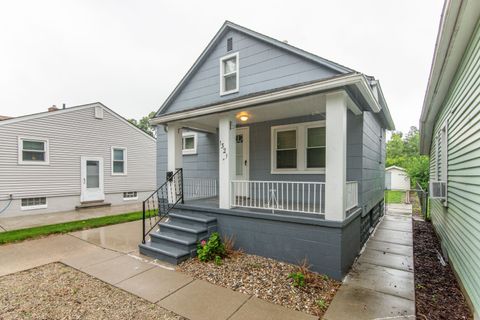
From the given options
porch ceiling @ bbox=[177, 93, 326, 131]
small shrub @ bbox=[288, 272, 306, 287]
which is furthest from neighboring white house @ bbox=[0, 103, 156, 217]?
small shrub @ bbox=[288, 272, 306, 287]

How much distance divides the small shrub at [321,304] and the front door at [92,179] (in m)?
11.4

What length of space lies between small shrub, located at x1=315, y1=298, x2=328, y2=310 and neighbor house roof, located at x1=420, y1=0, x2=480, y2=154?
12.6 feet

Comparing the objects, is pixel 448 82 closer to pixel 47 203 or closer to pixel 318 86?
pixel 318 86

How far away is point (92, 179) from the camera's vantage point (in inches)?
438

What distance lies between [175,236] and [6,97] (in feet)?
69.4

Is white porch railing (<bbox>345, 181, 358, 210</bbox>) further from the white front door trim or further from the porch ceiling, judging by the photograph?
the white front door trim

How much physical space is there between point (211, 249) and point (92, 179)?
31.1ft

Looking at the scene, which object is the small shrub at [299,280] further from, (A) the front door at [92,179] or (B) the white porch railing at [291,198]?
(A) the front door at [92,179]

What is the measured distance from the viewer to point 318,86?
3816mm

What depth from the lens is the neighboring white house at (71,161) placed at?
8.84 metres

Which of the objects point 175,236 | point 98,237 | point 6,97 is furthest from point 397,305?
point 6,97

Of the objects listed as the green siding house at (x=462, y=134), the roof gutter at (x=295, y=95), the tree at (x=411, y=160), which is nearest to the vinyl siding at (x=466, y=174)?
the green siding house at (x=462, y=134)

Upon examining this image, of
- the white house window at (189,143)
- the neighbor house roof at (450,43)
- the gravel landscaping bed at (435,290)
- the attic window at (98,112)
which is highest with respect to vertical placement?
the attic window at (98,112)

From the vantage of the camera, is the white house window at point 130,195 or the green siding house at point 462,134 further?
the white house window at point 130,195
